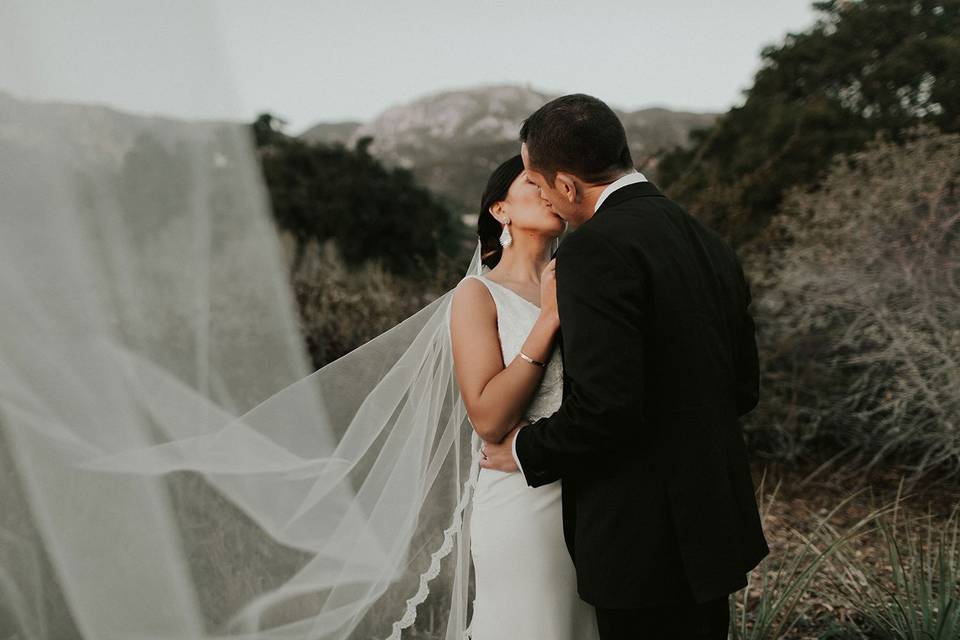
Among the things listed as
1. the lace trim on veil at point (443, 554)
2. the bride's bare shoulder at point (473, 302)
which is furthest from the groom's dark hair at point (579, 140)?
the lace trim on veil at point (443, 554)

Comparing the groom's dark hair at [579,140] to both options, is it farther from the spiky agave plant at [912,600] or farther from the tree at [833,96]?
the tree at [833,96]

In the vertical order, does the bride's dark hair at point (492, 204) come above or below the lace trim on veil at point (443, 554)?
above

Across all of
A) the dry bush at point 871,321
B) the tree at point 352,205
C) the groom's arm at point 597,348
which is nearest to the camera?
the groom's arm at point 597,348

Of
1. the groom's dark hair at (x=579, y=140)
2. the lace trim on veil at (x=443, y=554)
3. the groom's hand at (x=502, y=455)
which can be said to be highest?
the groom's dark hair at (x=579, y=140)

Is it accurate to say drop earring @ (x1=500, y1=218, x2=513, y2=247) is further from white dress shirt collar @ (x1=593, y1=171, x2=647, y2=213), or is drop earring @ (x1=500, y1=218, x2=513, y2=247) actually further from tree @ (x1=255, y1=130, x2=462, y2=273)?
tree @ (x1=255, y1=130, x2=462, y2=273)

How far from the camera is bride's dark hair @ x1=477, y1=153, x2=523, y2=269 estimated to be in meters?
2.43

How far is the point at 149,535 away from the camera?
197 cm

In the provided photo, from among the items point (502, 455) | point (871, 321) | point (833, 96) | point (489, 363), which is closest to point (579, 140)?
point (489, 363)

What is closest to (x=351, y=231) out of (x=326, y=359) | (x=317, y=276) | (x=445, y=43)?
(x=445, y=43)

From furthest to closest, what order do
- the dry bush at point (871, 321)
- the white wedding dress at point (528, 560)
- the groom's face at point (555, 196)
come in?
the dry bush at point (871, 321) → the white wedding dress at point (528, 560) → the groom's face at point (555, 196)

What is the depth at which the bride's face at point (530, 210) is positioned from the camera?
238 centimetres

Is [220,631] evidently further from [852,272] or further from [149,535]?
[852,272]

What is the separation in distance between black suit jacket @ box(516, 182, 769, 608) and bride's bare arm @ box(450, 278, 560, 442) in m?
0.16

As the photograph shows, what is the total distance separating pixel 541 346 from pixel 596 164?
1.49 feet
